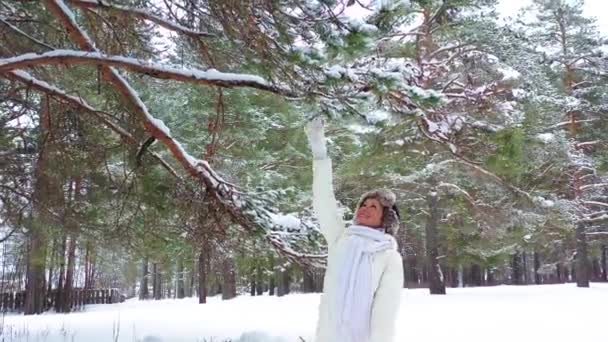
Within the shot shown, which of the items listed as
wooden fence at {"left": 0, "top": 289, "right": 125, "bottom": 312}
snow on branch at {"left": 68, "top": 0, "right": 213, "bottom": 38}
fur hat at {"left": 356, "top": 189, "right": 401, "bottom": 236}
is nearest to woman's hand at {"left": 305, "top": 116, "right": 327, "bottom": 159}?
fur hat at {"left": 356, "top": 189, "right": 401, "bottom": 236}

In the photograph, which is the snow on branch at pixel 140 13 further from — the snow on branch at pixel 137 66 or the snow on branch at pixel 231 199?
the snow on branch at pixel 231 199

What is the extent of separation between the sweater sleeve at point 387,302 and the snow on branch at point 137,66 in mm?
1320

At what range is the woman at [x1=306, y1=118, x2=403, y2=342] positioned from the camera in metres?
2.32

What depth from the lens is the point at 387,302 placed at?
231cm

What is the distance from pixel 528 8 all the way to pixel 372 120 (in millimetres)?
8397

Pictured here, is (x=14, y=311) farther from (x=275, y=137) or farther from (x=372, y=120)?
(x=372, y=120)

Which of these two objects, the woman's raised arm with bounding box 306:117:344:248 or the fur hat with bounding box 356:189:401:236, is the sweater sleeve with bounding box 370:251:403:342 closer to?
the fur hat with bounding box 356:189:401:236

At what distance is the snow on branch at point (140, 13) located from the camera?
320 centimetres

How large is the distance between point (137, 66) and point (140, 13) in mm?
332

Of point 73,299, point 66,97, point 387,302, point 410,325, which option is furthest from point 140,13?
point 73,299

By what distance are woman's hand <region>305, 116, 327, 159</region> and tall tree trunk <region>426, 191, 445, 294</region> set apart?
37.8 feet

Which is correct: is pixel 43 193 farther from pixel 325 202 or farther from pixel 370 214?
pixel 370 214

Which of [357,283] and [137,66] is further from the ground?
[137,66]

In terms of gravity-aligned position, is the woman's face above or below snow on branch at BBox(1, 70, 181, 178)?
below
